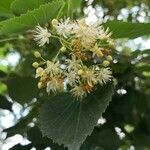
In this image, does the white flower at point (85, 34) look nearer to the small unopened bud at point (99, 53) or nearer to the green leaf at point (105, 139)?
the small unopened bud at point (99, 53)

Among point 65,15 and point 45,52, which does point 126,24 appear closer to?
point 65,15

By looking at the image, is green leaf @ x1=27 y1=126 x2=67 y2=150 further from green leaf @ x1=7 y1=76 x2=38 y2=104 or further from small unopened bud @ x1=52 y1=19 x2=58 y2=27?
small unopened bud @ x1=52 y1=19 x2=58 y2=27

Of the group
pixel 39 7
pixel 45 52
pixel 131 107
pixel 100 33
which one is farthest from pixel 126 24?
pixel 131 107

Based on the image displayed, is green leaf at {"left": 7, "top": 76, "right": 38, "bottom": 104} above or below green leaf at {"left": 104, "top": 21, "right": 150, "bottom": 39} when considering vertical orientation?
below

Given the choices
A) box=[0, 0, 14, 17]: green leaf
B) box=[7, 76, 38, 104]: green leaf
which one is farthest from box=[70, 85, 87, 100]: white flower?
box=[7, 76, 38, 104]: green leaf

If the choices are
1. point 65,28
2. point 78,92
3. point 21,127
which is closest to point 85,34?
point 65,28

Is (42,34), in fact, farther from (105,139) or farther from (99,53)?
(105,139)
